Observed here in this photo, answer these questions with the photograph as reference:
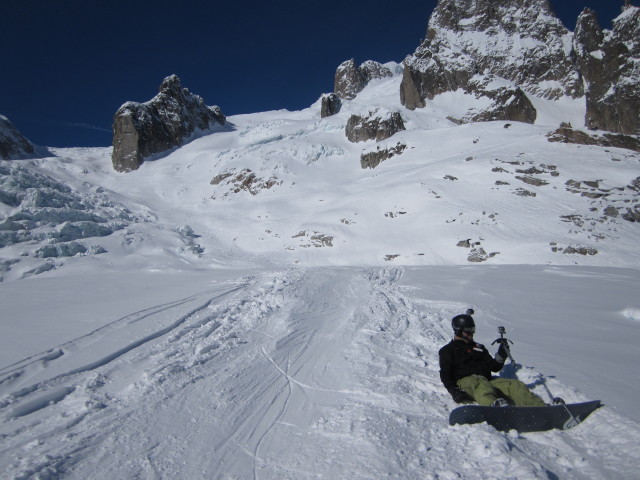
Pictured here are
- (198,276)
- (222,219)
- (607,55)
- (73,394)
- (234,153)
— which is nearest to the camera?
(73,394)

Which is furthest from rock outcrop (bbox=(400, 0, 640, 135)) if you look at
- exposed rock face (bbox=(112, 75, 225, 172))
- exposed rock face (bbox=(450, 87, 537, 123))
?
exposed rock face (bbox=(112, 75, 225, 172))

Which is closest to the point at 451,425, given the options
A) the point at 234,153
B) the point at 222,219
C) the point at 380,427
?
the point at 380,427

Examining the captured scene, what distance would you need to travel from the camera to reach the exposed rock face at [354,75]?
109 metres

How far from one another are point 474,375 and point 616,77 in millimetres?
66861

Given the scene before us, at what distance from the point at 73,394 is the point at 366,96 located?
106436 mm

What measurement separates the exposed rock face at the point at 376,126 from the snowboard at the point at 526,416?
5485cm

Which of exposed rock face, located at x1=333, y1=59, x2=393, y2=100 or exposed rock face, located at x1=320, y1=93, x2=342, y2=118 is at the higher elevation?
exposed rock face, located at x1=333, y1=59, x2=393, y2=100

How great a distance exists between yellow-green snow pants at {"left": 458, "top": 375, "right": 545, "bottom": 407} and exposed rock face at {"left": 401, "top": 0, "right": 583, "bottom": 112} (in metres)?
76.3

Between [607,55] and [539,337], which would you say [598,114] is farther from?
[539,337]

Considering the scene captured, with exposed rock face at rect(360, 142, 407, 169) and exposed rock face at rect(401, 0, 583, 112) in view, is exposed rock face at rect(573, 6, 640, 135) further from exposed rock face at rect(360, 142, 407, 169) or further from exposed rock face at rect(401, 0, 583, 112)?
exposed rock face at rect(360, 142, 407, 169)

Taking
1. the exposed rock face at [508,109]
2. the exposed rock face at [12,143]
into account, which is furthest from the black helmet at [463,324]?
the exposed rock face at [12,143]

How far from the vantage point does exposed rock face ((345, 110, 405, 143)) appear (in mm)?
55188

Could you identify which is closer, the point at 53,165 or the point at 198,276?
the point at 198,276

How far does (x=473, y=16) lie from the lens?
85.6 meters
